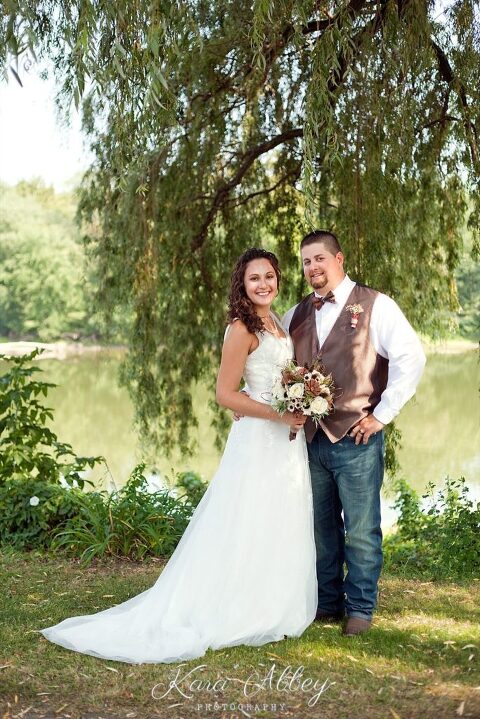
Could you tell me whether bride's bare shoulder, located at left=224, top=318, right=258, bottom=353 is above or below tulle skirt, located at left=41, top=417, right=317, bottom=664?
above

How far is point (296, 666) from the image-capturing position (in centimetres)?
319

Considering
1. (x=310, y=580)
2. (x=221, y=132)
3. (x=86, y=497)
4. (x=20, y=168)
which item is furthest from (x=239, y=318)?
(x=20, y=168)

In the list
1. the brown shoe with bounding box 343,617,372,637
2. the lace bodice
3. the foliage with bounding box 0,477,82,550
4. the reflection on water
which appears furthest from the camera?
the reflection on water

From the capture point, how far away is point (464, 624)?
3738 mm

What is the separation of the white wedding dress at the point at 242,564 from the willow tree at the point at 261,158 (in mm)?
1054

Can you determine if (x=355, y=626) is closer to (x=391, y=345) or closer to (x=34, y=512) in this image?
(x=391, y=345)

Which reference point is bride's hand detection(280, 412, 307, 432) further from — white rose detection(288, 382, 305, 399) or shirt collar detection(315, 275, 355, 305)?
shirt collar detection(315, 275, 355, 305)

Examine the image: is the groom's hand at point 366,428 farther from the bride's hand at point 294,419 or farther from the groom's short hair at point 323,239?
the groom's short hair at point 323,239

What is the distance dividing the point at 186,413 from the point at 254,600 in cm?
334

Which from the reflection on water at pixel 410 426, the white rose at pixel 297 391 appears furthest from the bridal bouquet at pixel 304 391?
the reflection on water at pixel 410 426

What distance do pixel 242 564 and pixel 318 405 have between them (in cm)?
76

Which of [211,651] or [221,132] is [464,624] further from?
[221,132]

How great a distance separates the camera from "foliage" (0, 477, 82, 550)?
513 cm

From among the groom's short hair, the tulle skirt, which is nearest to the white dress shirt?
the groom's short hair
